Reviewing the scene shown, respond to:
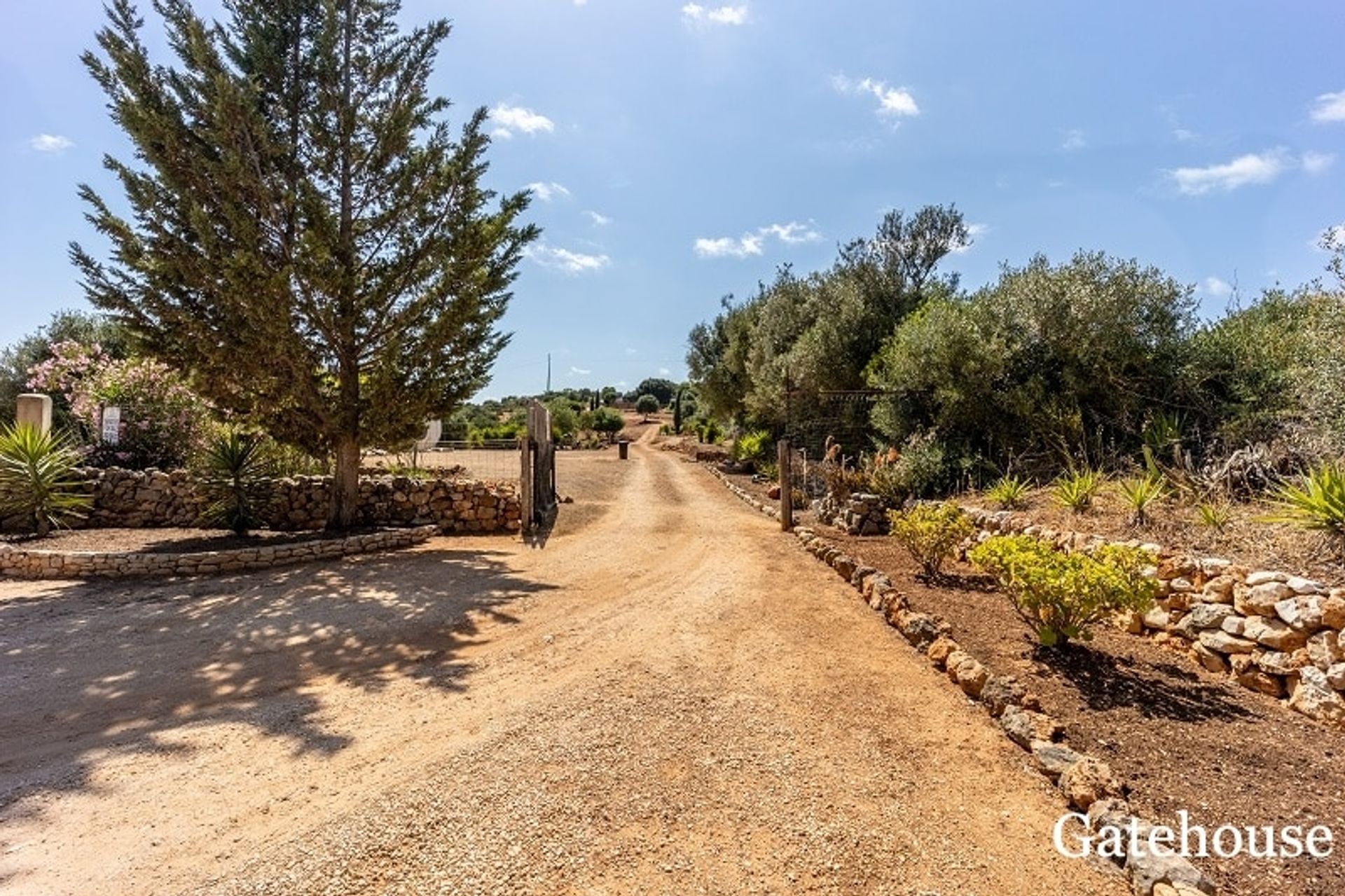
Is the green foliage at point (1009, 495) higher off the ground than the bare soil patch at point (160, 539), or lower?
higher

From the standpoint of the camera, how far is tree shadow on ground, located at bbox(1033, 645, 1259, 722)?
12.6 ft

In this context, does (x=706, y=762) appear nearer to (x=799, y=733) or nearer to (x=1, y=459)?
(x=799, y=733)

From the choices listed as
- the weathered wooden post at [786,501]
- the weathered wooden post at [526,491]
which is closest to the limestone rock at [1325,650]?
the weathered wooden post at [786,501]

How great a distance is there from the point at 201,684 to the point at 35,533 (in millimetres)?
7522

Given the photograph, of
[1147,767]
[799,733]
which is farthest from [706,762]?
[1147,767]

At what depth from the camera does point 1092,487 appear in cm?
705

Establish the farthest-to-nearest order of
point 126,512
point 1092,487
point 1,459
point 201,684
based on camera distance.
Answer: point 126,512
point 1,459
point 1092,487
point 201,684

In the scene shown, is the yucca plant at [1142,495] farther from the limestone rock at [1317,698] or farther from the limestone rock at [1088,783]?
the limestone rock at [1088,783]

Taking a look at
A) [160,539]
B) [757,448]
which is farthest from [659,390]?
[160,539]

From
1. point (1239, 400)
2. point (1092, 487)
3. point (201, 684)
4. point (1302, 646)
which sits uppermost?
point (1239, 400)

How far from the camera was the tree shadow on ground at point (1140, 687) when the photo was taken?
12.6ft

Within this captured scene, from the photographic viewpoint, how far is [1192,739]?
3.50 meters

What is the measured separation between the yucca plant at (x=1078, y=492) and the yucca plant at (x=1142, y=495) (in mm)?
305

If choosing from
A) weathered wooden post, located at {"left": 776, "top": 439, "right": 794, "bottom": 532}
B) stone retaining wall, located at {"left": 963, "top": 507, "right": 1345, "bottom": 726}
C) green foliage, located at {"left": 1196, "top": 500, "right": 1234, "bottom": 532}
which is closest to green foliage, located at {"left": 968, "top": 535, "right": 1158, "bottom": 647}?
stone retaining wall, located at {"left": 963, "top": 507, "right": 1345, "bottom": 726}
